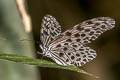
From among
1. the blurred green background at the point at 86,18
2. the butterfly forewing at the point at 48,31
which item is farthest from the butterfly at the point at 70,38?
the blurred green background at the point at 86,18

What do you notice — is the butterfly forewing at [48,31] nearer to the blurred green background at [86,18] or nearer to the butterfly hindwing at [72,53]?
the butterfly hindwing at [72,53]

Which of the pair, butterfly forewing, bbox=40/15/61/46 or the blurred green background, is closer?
butterfly forewing, bbox=40/15/61/46

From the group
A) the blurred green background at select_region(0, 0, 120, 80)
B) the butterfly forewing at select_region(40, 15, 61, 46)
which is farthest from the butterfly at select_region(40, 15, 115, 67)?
the blurred green background at select_region(0, 0, 120, 80)

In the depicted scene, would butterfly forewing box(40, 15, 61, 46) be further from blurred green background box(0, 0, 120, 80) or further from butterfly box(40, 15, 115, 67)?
blurred green background box(0, 0, 120, 80)

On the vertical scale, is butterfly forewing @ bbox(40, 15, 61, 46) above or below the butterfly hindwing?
above

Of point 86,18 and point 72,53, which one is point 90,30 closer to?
point 72,53

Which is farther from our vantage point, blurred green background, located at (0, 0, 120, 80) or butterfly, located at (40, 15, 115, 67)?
blurred green background, located at (0, 0, 120, 80)

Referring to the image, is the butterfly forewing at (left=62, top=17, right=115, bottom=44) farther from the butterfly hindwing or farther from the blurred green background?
the blurred green background

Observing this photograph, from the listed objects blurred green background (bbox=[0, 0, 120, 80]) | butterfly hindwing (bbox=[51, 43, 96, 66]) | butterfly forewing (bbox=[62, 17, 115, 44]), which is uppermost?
blurred green background (bbox=[0, 0, 120, 80])

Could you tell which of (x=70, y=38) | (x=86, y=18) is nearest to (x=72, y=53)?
(x=70, y=38)

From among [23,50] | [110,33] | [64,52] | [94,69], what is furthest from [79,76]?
[64,52]
